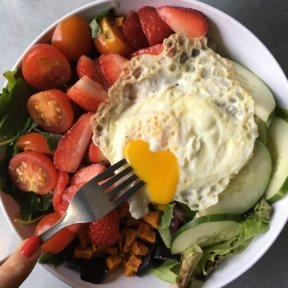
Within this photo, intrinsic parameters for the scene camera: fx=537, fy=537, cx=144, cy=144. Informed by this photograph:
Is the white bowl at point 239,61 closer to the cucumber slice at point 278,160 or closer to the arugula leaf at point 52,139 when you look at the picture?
the cucumber slice at point 278,160

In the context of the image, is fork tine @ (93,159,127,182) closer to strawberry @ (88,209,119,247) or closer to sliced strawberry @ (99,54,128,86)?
strawberry @ (88,209,119,247)

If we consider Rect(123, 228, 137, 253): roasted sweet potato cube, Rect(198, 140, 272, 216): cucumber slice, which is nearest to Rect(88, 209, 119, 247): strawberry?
Rect(123, 228, 137, 253): roasted sweet potato cube

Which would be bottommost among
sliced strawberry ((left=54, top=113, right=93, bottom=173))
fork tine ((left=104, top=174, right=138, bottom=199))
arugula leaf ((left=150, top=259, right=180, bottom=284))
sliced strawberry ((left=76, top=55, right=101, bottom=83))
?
arugula leaf ((left=150, top=259, right=180, bottom=284))

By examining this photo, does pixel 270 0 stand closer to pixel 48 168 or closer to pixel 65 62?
pixel 65 62

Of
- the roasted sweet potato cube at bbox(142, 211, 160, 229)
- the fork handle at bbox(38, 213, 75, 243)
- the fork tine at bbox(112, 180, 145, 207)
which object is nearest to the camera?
the fork handle at bbox(38, 213, 75, 243)

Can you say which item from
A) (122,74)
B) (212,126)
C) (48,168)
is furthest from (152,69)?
(48,168)

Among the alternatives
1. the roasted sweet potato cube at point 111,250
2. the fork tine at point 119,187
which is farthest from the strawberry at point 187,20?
the roasted sweet potato cube at point 111,250

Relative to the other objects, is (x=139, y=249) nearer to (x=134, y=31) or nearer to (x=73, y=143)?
(x=73, y=143)

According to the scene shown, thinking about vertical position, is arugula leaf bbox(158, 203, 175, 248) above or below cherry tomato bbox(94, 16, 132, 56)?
below

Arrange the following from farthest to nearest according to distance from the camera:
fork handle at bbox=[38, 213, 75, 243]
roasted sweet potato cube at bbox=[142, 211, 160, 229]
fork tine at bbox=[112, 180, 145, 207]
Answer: roasted sweet potato cube at bbox=[142, 211, 160, 229] < fork tine at bbox=[112, 180, 145, 207] < fork handle at bbox=[38, 213, 75, 243]
